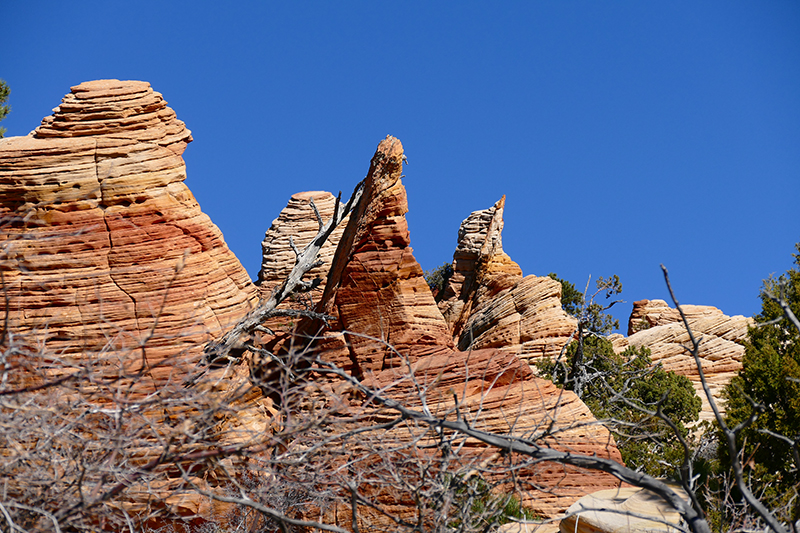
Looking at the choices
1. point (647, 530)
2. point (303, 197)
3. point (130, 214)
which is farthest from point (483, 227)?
point (647, 530)

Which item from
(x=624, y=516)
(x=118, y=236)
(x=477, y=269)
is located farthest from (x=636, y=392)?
(x=477, y=269)

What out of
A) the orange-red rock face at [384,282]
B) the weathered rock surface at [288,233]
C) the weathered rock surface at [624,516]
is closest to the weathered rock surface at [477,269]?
the weathered rock surface at [288,233]

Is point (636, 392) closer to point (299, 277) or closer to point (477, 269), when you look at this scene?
point (299, 277)

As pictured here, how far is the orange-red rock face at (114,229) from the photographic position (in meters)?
19.3

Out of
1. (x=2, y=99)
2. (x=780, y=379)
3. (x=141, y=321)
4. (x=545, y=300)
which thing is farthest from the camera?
(x=545, y=300)

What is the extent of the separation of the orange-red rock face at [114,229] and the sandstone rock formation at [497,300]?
32.7ft

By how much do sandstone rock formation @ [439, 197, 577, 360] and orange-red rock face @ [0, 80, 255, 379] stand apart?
9.97 metres

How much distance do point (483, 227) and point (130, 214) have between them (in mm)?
26589

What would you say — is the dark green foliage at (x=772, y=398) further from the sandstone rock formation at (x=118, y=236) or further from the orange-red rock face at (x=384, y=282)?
the sandstone rock formation at (x=118, y=236)

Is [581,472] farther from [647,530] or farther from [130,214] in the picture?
[130,214]

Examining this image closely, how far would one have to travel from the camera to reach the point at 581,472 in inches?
677

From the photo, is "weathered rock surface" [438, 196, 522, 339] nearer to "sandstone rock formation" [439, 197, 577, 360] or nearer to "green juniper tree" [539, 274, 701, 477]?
"sandstone rock formation" [439, 197, 577, 360]

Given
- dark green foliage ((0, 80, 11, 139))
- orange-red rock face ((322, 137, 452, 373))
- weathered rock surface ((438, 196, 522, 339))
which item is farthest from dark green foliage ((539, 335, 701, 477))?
dark green foliage ((0, 80, 11, 139))

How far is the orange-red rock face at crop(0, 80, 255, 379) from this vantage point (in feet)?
63.2
